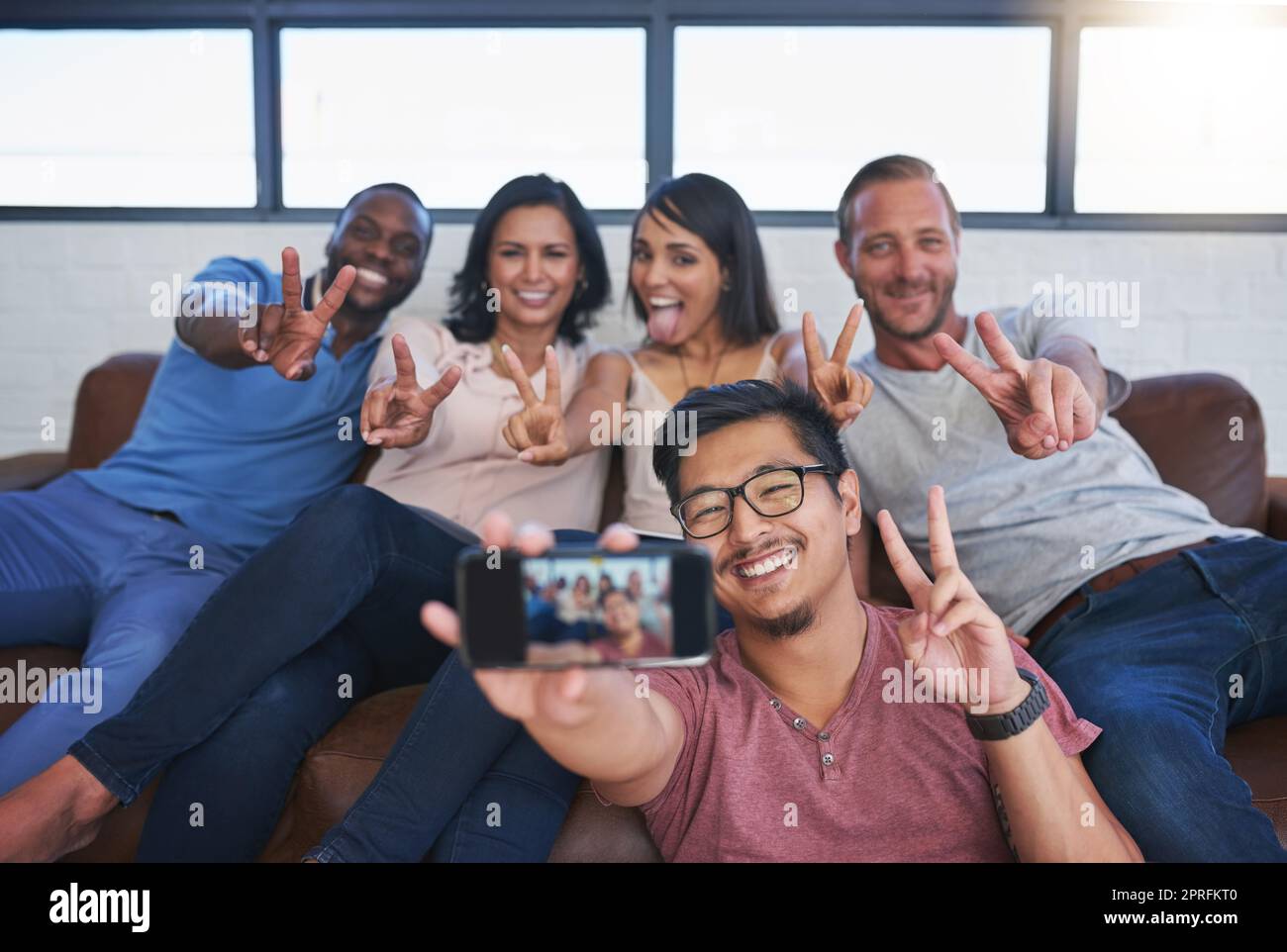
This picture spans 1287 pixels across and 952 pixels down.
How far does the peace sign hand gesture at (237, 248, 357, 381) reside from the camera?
1.70 meters

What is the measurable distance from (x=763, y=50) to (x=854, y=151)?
358 mm

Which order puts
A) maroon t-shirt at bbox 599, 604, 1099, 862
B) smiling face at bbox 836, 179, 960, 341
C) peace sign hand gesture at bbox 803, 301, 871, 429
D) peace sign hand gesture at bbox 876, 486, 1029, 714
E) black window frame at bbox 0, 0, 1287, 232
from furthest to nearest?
black window frame at bbox 0, 0, 1287, 232, smiling face at bbox 836, 179, 960, 341, peace sign hand gesture at bbox 803, 301, 871, 429, maroon t-shirt at bbox 599, 604, 1099, 862, peace sign hand gesture at bbox 876, 486, 1029, 714

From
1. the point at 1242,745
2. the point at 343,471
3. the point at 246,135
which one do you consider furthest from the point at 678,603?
the point at 246,135

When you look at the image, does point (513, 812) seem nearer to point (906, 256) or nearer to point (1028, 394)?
point (1028, 394)

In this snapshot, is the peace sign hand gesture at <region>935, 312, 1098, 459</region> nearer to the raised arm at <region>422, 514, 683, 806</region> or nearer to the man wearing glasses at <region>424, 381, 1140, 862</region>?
Answer: the man wearing glasses at <region>424, 381, 1140, 862</region>

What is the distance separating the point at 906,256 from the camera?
1.94 metres

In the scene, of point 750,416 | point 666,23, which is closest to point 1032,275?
point 666,23

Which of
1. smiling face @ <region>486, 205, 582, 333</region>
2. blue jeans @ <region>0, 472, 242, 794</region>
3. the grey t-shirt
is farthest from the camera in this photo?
smiling face @ <region>486, 205, 582, 333</region>

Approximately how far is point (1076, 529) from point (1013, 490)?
0.12 m

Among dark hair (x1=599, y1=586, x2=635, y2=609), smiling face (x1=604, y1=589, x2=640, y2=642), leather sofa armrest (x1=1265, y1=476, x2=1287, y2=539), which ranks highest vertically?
dark hair (x1=599, y1=586, x2=635, y2=609)

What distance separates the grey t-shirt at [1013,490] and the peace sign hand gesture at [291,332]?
3.00 ft

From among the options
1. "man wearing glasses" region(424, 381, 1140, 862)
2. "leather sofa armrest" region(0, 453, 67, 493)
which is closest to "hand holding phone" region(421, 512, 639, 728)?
"man wearing glasses" region(424, 381, 1140, 862)

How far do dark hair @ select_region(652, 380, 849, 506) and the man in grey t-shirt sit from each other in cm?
19
